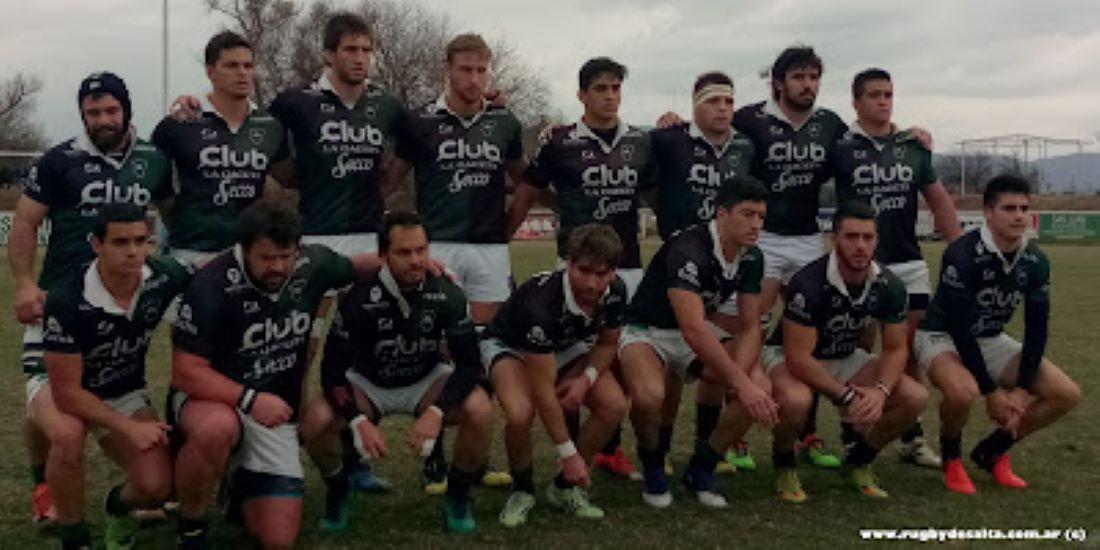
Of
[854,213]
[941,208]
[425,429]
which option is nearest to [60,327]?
[425,429]

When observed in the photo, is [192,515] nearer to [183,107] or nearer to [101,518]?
[101,518]

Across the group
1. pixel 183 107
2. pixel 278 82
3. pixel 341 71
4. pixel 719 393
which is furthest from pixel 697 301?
pixel 278 82

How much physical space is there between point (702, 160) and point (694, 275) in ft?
3.74

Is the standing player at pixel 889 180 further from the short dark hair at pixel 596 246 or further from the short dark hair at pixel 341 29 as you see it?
the short dark hair at pixel 341 29

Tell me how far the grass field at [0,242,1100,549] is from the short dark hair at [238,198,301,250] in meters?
1.50

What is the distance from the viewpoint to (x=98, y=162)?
5.74 meters

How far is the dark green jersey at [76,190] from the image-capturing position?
5.71 m

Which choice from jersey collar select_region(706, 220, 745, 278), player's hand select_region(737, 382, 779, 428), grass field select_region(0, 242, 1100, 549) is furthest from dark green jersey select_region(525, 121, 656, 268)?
grass field select_region(0, 242, 1100, 549)

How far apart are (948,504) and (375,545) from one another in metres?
3.14

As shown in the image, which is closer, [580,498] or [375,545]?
[375,545]

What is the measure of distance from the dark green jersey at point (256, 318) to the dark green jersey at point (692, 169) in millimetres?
2356

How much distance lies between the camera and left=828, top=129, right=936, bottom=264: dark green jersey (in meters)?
7.09

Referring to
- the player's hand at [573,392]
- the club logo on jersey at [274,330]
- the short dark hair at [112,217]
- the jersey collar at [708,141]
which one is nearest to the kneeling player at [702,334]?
the player's hand at [573,392]

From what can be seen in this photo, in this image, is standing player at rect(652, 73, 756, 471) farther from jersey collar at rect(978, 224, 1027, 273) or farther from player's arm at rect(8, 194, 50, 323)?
player's arm at rect(8, 194, 50, 323)
